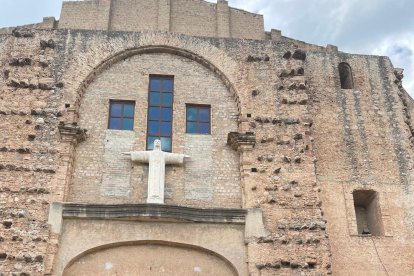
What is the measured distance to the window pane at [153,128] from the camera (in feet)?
44.7

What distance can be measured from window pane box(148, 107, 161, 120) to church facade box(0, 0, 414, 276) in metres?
0.02

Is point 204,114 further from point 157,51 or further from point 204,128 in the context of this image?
point 157,51

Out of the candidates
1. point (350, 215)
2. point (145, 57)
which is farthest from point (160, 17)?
point (350, 215)

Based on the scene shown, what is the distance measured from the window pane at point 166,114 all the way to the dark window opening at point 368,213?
15.5 ft

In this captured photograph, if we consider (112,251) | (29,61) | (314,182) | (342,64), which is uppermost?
(342,64)

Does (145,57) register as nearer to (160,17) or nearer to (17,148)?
(160,17)

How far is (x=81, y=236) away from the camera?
11938mm

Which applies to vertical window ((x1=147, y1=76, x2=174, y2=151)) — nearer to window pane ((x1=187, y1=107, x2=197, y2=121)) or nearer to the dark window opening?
window pane ((x1=187, y1=107, x2=197, y2=121))

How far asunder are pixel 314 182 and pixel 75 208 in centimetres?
514

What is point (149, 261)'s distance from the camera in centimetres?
1194

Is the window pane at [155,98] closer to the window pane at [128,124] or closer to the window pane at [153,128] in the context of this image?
the window pane at [153,128]

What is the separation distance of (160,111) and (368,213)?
5596 mm

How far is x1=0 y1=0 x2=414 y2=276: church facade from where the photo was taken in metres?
12.0

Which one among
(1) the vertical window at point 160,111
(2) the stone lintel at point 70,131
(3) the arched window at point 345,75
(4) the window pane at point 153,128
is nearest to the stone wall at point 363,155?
(3) the arched window at point 345,75
